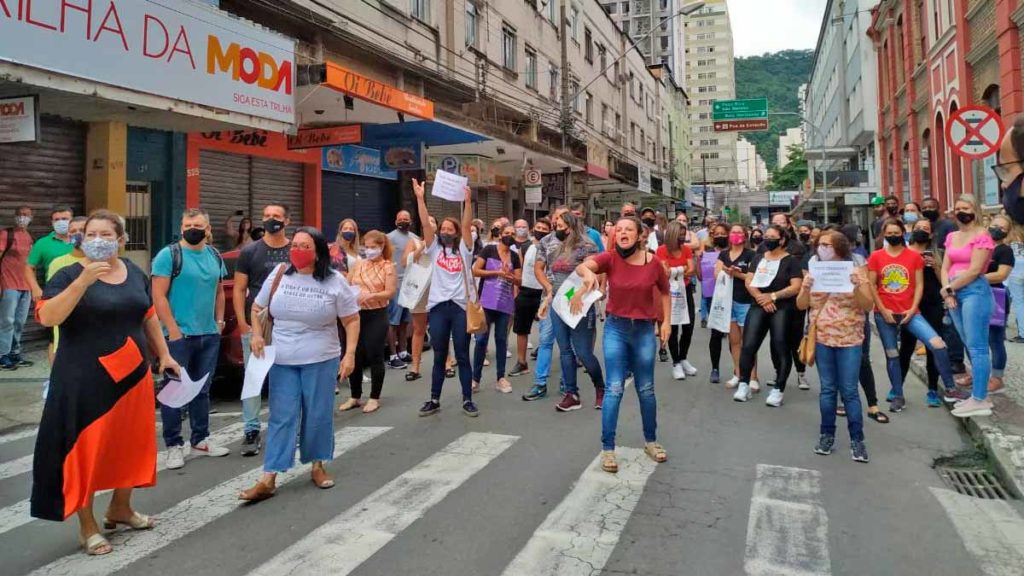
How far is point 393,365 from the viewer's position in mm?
9312

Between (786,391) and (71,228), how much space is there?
266 inches

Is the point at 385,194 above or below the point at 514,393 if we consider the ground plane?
above

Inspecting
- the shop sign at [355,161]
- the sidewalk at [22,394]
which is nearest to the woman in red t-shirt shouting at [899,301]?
the sidewalk at [22,394]

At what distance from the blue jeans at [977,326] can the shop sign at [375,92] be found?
905 cm

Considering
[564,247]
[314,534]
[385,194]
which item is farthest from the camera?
[385,194]

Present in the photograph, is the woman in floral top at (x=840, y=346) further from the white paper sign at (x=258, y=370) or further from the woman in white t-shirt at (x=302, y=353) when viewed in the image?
the white paper sign at (x=258, y=370)

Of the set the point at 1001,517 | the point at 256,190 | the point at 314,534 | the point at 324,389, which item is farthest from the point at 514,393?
the point at 256,190

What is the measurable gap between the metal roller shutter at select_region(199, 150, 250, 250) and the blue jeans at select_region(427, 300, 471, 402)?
26.5 ft

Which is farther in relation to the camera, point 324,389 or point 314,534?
point 324,389

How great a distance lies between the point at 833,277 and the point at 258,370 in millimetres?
4306

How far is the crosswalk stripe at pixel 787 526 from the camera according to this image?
3.39 meters

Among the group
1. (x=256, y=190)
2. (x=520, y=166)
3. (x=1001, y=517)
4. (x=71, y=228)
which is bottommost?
(x=1001, y=517)

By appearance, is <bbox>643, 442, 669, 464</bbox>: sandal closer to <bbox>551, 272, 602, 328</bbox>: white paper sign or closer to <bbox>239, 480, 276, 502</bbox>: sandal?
<bbox>551, 272, 602, 328</bbox>: white paper sign

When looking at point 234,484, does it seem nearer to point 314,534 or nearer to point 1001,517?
point 314,534
